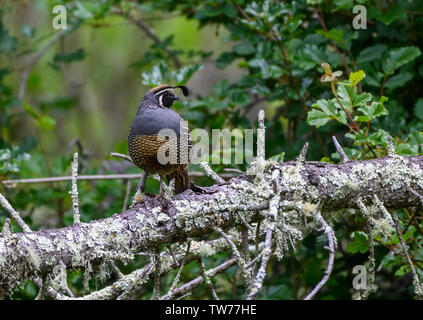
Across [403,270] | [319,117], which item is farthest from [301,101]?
[403,270]

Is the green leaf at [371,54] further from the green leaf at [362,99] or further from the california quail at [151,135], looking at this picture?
the california quail at [151,135]

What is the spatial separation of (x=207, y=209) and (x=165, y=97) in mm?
948

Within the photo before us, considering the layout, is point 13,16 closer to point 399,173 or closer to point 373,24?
point 373,24

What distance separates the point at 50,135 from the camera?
9.23 meters

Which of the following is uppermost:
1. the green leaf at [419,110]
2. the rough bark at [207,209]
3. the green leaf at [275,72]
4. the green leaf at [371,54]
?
the green leaf at [371,54]

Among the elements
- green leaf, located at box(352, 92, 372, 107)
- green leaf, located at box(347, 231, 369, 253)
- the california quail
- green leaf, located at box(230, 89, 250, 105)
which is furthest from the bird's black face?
green leaf, located at box(347, 231, 369, 253)

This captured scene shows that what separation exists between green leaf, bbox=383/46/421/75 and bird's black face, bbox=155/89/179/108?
4.42 ft

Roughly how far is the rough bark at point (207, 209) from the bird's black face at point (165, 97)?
0.75 meters

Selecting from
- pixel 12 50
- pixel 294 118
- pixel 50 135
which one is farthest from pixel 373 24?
pixel 50 135

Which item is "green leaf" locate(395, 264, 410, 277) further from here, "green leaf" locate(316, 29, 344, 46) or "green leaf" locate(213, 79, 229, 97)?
"green leaf" locate(213, 79, 229, 97)

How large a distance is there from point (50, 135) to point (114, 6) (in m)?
4.80

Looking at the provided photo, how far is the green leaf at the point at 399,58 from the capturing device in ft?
11.6

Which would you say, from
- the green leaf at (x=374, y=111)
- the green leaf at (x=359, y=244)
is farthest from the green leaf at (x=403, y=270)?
the green leaf at (x=374, y=111)

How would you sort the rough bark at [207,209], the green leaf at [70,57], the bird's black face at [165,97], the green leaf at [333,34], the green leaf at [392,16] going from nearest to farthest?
the rough bark at [207,209] → the bird's black face at [165,97] → the green leaf at [333,34] → the green leaf at [392,16] → the green leaf at [70,57]
